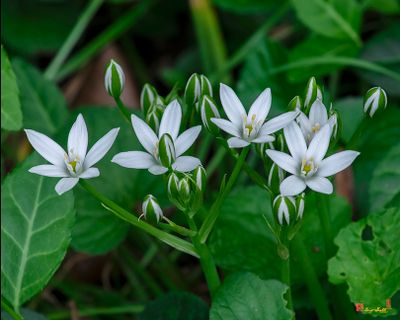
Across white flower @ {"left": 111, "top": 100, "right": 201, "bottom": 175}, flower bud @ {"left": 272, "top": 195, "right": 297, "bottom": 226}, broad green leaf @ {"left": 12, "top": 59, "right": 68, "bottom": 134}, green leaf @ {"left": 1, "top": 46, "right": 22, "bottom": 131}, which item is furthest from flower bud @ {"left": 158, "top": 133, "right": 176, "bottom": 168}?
broad green leaf @ {"left": 12, "top": 59, "right": 68, "bottom": 134}

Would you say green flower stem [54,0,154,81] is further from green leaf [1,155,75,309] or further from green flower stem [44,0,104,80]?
green leaf [1,155,75,309]

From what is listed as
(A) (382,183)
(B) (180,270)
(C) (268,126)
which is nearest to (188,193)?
(C) (268,126)

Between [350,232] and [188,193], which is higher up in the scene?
[188,193]

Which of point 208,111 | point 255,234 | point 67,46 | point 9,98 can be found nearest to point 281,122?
point 208,111

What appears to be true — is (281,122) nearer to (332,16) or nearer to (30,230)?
(30,230)

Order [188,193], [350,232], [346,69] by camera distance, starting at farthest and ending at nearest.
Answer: [346,69], [350,232], [188,193]

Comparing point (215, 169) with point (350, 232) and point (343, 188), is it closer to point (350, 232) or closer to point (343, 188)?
point (343, 188)
